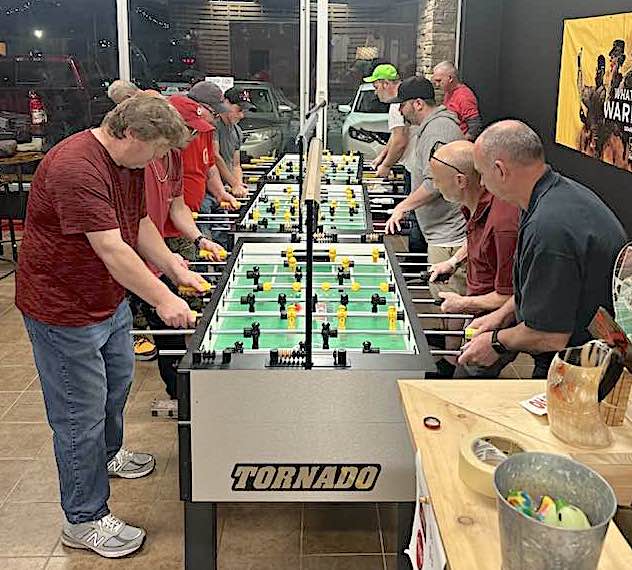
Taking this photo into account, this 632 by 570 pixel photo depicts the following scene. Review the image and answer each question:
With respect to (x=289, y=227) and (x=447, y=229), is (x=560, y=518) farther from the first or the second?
(x=447, y=229)

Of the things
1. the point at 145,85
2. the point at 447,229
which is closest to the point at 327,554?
the point at 447,229

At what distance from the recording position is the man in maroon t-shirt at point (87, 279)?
8.38 ft

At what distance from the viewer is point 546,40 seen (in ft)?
22.9

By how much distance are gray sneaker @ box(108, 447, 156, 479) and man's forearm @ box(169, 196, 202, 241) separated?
1.09 m

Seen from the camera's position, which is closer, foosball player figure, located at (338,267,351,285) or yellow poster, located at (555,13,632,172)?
foosball player figure, located at (338,267,351,285)

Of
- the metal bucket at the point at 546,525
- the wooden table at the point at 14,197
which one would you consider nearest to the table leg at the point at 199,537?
the metal bucket at the point at 546,525

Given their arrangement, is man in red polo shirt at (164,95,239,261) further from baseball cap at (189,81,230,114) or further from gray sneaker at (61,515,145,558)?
gray sneaker at (61,515,145,558)

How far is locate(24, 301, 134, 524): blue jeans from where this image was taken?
2.69 meters

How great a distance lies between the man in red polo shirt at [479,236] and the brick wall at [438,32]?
545 centimetres

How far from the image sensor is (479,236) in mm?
3223

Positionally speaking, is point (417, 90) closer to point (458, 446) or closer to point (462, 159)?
point (462, 159)

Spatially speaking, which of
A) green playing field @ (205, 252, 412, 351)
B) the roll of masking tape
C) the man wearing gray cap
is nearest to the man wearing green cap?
the man wearing gray cap

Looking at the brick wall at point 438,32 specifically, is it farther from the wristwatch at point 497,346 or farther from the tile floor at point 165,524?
the wristwatch at point 497,346

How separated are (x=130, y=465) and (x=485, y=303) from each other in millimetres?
1640
